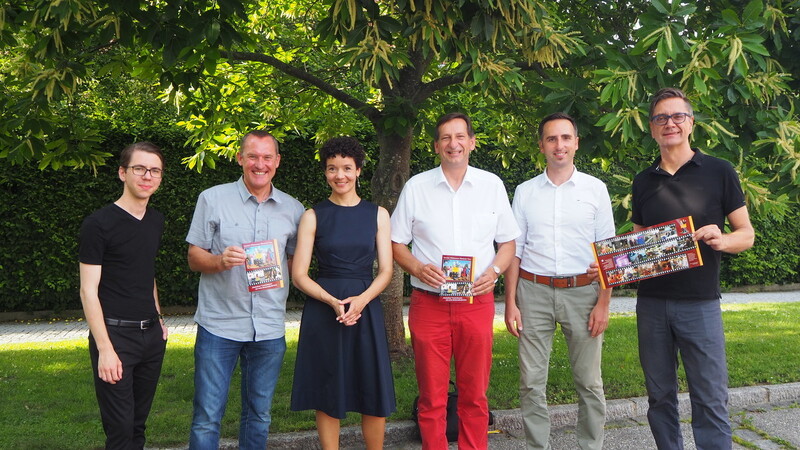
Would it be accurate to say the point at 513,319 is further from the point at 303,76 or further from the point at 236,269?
the point at 303,76

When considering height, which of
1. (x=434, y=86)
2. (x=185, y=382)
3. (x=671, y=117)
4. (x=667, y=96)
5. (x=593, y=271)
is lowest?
(x=185, y=382)

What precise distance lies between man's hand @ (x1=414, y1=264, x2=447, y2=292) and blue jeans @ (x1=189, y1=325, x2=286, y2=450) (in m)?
0.94

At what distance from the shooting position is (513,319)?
159 inches

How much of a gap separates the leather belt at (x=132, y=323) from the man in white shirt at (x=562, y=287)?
212 cm

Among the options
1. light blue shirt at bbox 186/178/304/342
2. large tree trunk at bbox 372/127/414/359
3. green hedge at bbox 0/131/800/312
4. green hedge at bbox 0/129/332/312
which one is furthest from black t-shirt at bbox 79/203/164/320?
green hedge at bbox 0/131/800/312

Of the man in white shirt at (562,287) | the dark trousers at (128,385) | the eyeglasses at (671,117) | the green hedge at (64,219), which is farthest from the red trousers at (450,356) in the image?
the green hedge at (64,219)

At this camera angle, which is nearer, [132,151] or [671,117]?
[132,151]

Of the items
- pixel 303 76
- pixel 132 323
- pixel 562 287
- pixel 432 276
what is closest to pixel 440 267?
pixel 432 276

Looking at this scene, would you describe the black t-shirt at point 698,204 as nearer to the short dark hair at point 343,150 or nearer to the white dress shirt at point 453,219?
the white dress shirt at point 453,219

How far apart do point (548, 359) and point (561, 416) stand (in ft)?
4.75

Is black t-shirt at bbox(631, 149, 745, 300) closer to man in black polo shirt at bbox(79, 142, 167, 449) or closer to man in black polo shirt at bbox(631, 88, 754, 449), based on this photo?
man in black polo shirt at bbox(631, 88, 754, 449)

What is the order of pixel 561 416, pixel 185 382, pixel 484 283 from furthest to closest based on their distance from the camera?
pixel 185 382 < pixel 561 416 < pixel 484 283

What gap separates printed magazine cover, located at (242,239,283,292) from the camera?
11.5 ft

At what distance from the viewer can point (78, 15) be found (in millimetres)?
4004
